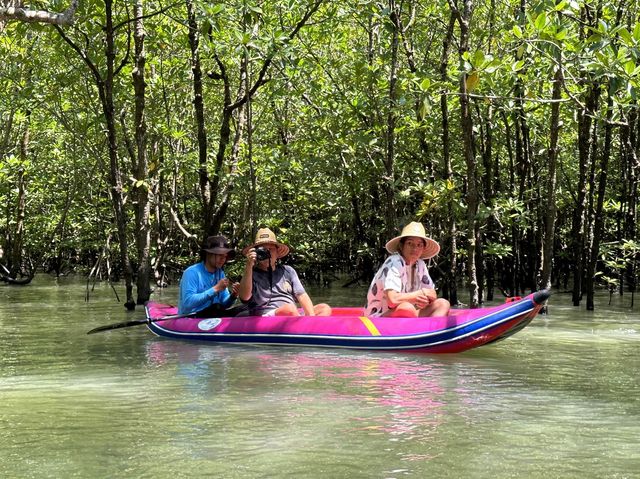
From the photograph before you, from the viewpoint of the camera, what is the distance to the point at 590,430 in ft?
14.5

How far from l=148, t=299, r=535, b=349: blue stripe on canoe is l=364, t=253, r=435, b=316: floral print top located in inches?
16.8

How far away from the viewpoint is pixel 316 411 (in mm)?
4941

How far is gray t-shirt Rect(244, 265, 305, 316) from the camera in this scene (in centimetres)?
824

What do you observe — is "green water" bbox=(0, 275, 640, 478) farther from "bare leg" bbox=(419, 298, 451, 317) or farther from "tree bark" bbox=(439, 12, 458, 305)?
"tree bark" bbox=(439, 12, 458, 305)

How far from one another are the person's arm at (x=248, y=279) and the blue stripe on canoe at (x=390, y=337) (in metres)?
0.36

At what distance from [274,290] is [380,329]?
1.34 metres

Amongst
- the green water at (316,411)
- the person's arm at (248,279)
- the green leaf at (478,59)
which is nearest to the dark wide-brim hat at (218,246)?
the person's arm at (248,279)

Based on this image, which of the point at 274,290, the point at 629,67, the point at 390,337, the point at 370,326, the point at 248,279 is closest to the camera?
the point at 629,67

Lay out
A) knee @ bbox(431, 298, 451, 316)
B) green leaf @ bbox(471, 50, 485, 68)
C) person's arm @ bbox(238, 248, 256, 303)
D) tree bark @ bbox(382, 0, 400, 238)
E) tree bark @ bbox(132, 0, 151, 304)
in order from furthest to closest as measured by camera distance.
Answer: tree bark @ bbox(132, 0, 151, 304) < tree bark @ bbox(382, 0, 400, 238) < person's arm @ bbox(238, 248, 256, 303) < knee @ bbox(431, 298, 451, 316) < green leaf @ bbox(471, 50, 485, 68)

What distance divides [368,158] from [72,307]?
193 inches

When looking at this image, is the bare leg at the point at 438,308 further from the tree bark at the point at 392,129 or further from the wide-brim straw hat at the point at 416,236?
the tree bark at the point at 392,129

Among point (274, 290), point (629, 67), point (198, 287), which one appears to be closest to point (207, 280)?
point (198, 287)

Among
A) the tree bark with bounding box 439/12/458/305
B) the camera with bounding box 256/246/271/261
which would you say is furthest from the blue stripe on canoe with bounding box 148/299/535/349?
the tree bark with bounding box 439/12/458/305

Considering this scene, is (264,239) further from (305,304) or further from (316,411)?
(316,411)
